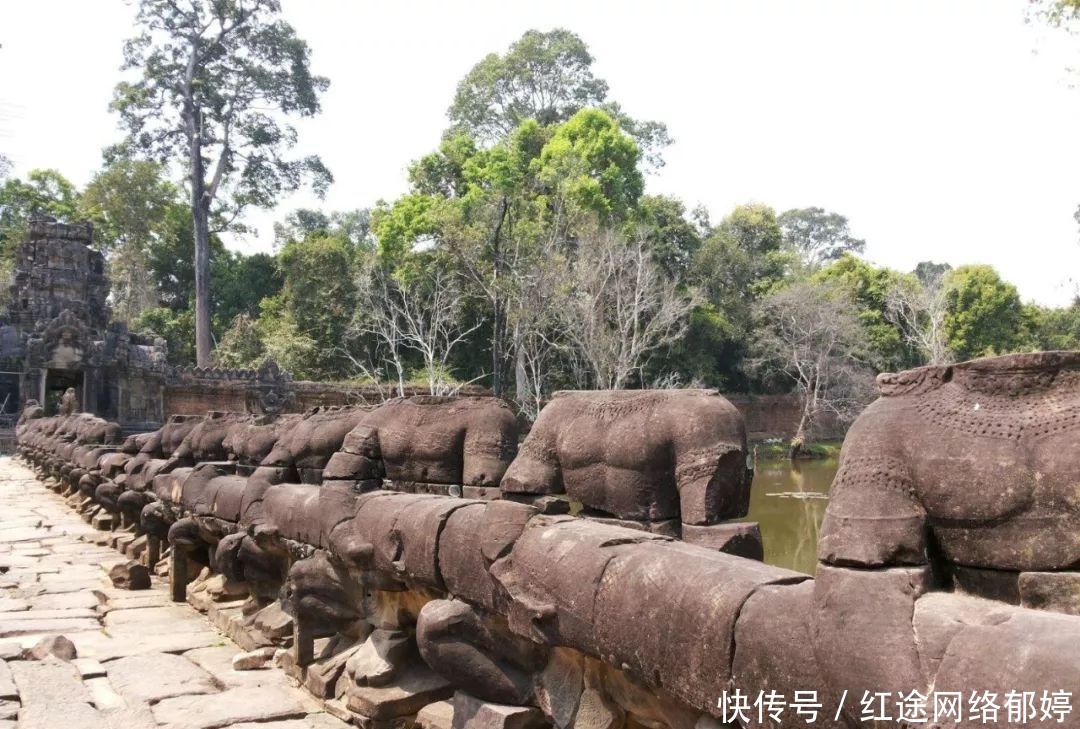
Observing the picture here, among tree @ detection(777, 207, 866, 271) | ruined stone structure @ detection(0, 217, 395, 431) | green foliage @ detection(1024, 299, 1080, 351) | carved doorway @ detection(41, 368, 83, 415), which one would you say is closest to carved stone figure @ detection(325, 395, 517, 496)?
ruined stone structure @ detection(0, 217, 395, 431)

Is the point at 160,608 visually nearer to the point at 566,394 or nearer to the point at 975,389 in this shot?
the point at 566,394

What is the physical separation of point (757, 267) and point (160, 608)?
94.0 feet

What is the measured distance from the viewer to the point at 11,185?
40.8 meters

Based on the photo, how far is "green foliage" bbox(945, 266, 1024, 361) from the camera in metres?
29.6

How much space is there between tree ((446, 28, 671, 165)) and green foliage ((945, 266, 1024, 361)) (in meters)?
14.5

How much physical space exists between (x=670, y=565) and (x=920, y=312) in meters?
30.5

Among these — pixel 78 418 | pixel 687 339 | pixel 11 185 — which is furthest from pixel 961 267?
pixel 11 185

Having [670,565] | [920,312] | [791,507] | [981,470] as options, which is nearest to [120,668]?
[670,565]

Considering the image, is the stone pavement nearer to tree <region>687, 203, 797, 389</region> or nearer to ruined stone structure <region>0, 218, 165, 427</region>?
ruined stone structure <region>0, 218, 165, 427</region>

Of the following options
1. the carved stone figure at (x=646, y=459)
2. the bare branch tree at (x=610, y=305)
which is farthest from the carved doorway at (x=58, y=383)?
the carved stone figure at (x=646, y=459)

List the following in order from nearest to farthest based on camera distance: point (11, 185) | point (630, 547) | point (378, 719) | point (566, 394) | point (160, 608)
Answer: point (630, 547), point (378, 719), point (566, 394), point (160, 608), point (11, 185)

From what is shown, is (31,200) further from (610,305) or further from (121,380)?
(610,305)

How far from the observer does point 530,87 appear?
3656 cm

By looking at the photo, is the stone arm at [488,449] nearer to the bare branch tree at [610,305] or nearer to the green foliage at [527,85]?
the bare branch tree at [610,305]
